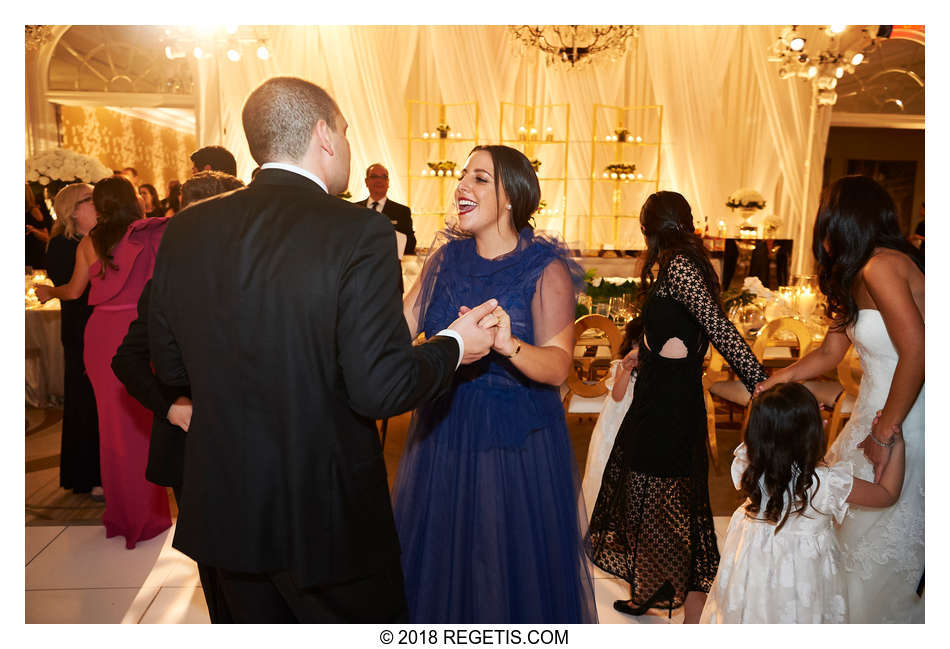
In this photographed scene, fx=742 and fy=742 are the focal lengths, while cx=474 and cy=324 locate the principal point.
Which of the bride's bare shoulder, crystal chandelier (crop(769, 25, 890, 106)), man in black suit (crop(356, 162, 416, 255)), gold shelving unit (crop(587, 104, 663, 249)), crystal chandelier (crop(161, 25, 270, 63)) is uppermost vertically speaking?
crystal chandelier (crop(161, 25, 270, 63))

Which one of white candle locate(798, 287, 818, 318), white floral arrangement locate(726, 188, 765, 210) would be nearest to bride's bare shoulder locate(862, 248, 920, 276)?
white candle locate(798, 287, 818, 318)

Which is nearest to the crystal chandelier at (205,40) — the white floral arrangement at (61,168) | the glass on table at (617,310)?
the white floral arrangement at (61,168)

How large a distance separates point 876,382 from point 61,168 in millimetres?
5264

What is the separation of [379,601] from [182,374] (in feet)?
2.31

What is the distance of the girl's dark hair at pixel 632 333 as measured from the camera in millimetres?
2977

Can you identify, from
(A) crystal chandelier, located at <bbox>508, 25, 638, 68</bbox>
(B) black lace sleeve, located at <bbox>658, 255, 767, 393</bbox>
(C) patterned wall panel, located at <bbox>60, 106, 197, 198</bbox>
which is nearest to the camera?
(B) black lace sleeve, located at <bbox>658, 255, 767, 393</bbox>

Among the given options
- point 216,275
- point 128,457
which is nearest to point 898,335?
point 216,275

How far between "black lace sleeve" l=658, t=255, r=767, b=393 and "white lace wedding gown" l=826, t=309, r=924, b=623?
14.2 inches

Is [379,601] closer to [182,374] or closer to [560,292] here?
[182,374]

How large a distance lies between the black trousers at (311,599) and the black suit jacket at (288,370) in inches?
1.9

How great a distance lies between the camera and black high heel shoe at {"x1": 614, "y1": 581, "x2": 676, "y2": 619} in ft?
9.32

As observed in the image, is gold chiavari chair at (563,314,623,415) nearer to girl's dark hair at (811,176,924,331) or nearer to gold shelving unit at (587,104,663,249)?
girl's dark hair at (811,176,924,331)

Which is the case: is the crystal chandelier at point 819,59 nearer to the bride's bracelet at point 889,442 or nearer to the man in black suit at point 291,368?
the bride's bracelet at point 889,442
